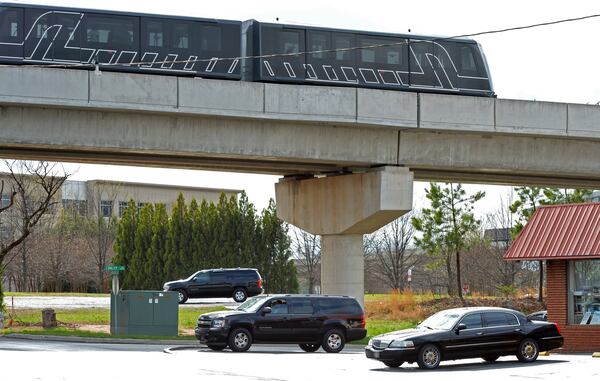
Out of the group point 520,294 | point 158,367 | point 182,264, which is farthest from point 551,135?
point 182,264

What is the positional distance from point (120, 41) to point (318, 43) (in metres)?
6.75

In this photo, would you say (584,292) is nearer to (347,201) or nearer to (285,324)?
(285,324)

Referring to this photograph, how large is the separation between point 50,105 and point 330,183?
11.8 metres

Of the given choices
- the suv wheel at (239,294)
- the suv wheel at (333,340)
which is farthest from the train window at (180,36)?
the suv wheel at (239,294)

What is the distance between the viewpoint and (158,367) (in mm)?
23531

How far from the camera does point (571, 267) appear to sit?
3061 centimetres

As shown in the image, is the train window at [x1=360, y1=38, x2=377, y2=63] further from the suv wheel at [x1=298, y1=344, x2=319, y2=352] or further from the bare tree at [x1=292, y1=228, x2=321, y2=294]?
the bare tree at [x1=292, y1=228, x2=321, y2=294]

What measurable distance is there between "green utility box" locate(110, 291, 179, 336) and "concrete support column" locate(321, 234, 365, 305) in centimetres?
561

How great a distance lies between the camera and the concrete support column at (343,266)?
39.5 metres

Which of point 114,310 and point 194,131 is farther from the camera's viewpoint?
point 114,310

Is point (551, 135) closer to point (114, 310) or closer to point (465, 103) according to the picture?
point (465, 103)

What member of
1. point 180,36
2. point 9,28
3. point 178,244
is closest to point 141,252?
point 178,244

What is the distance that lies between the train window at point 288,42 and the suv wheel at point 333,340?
34.1ft

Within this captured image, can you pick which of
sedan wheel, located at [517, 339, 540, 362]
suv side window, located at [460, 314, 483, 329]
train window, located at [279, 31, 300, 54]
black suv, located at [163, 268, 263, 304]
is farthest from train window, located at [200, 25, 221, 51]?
black suv, located at [163, 268, 263, 304]
